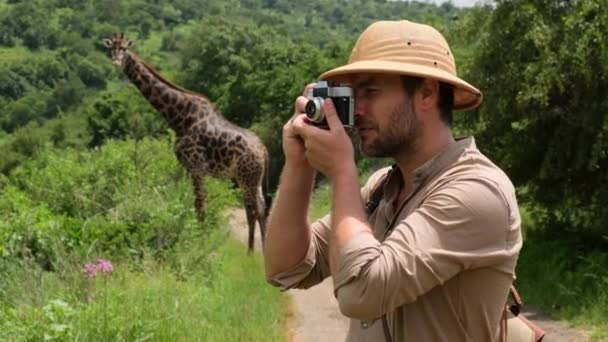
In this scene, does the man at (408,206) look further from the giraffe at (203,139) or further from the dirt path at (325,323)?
the giraffe at (203,139)

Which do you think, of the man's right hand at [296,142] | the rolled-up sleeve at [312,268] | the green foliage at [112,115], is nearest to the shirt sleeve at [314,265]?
the rolled-up sleeve at [312,268]

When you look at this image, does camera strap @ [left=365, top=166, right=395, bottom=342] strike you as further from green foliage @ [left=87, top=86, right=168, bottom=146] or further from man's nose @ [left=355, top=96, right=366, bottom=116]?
green foliage @ [left=87, top=86, right=168, bottom=146]

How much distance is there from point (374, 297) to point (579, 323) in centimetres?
703

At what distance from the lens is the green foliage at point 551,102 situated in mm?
10477

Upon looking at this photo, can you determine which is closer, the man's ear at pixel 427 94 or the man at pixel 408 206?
the man at pixel 408 206

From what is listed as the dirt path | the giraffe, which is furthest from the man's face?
the giraffe

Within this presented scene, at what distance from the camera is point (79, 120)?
5112 centimetres

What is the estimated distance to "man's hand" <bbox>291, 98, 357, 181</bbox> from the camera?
2594 millimetres

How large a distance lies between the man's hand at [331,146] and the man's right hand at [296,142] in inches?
4.4

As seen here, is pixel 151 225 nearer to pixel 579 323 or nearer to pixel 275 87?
pixel 579 323

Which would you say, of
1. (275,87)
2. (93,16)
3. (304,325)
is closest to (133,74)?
(304,325)

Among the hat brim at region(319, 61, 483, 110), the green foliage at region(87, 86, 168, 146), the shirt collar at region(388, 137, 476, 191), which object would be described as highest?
the hat brim at region(319, 61, 483, 110)

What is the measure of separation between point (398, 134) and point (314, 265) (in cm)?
56

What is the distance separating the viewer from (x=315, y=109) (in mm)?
2645
